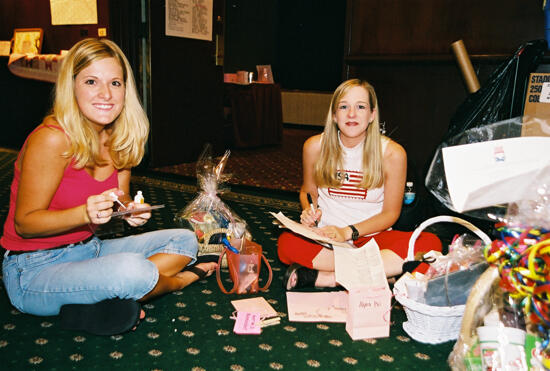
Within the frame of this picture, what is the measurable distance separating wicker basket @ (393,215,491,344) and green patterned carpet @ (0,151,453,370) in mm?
32

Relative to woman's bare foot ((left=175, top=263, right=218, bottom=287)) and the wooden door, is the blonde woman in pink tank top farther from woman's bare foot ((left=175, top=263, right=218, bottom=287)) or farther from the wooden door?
the wooden door

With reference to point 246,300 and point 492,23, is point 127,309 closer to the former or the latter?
point 246,300

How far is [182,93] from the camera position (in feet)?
14.7

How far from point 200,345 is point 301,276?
1.78 feet

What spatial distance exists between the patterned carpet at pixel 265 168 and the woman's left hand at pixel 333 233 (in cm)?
139

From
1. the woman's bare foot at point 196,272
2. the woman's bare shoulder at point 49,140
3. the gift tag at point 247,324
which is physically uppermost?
the woman's bare shoulder at point 49,140

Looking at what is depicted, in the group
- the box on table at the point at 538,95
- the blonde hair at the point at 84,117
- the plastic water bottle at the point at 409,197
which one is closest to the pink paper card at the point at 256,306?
the blonde hair at the point at 84,117

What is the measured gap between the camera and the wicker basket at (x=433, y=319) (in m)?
1.40

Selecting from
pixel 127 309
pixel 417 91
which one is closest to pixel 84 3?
pixel 417 91

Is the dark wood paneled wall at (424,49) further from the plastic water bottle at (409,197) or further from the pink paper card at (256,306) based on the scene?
the pink paper card at (256,306)

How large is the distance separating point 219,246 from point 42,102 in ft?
12.7

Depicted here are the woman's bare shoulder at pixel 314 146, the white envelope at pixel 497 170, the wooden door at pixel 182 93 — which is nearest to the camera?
the white envelope at pixel 497 170

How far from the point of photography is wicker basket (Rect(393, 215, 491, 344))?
4.59 feet

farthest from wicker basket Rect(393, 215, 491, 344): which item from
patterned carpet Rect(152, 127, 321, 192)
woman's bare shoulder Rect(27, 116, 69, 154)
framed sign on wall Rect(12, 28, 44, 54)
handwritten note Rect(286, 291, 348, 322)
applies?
framed sign on wall Rect(12, 28, 44, 54)
